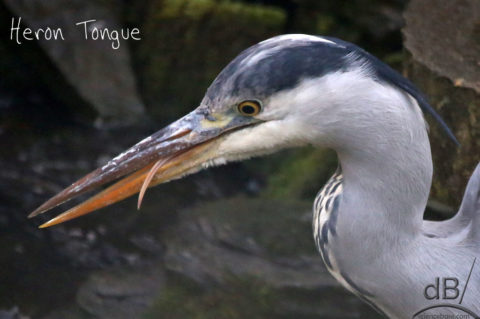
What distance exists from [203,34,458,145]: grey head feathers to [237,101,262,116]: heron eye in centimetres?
2

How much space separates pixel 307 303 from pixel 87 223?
1.17 metres

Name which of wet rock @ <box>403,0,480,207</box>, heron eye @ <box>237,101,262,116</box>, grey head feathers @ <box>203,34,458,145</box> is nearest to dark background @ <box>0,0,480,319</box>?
→ wet rock @ <box>403,0,480,207</box>

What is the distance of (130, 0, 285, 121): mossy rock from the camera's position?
3796mm

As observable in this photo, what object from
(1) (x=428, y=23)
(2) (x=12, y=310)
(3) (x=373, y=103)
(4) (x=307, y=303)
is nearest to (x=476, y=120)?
(1) (x=428, y=23)

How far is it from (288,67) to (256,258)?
166 cm

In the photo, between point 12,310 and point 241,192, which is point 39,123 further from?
point 12,310

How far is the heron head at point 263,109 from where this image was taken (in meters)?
1.33

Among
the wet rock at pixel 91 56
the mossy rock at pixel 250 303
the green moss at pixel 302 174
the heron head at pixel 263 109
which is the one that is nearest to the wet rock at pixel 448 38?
the heron head at pixel 263 109

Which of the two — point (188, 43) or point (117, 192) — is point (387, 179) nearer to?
point (117, 192)

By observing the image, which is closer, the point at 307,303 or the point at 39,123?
the point at 307,303

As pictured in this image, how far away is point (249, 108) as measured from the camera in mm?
1386

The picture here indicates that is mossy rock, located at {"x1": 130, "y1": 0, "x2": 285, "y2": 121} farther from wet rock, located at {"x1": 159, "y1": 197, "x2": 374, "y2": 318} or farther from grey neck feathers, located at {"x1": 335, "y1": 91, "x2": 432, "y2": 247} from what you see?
grey neck feathers, located at {"x1": 335, "y1": 91, "x2": 432, "y2": 247}

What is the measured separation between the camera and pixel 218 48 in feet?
12.8

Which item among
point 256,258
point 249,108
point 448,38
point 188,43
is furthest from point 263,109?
point 188,43
